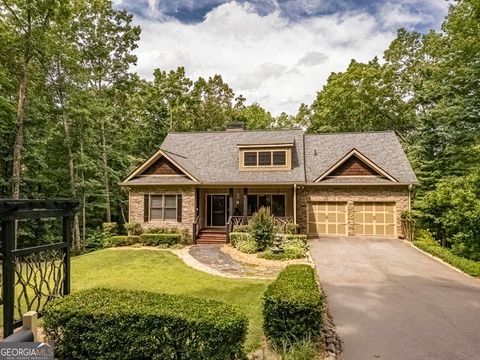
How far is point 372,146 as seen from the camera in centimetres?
2138

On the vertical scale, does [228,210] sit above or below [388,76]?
below

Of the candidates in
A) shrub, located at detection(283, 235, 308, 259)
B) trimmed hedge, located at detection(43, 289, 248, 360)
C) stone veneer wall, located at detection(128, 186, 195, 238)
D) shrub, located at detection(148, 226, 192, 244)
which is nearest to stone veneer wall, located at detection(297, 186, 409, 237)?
shrub, located at detection(283, 235, 308, 259)

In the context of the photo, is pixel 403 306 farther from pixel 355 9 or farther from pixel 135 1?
pixel 135 1

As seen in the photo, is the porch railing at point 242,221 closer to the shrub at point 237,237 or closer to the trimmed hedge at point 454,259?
the shrub at point 237,237

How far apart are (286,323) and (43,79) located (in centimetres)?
2280

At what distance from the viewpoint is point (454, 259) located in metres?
12.4

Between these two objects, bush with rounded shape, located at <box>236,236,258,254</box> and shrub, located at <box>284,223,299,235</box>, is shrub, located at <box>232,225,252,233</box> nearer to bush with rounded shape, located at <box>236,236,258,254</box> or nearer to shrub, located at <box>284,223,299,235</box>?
bush with rounded shape, located at <box>236,236,258,254</box>

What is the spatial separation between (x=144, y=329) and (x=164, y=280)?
639 centimetres

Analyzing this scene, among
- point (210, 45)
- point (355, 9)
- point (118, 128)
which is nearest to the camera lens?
point (355, 9)

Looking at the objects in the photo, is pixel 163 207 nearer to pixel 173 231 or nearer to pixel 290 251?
pixel 173 231

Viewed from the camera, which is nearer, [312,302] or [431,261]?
[312,302]

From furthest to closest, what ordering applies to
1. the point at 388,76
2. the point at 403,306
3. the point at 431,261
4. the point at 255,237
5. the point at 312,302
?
the point at 388,76
the point at 255,237
the point at 431,261
the point at 403,306
the point at 312,302

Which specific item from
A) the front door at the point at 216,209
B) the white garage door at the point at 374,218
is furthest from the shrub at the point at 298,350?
the front door at the point at 216,209

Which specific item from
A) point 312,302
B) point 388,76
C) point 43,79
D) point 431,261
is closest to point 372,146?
point 431,261
